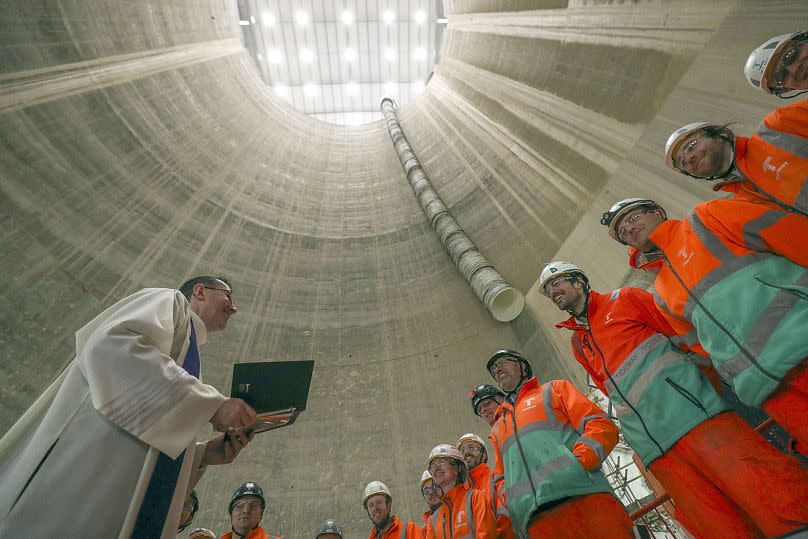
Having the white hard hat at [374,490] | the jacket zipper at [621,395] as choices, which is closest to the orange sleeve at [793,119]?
the jacket zipper at [621,395]

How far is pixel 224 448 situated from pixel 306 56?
18761 mm

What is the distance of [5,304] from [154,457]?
3253mm

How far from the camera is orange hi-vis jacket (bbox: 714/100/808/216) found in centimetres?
168

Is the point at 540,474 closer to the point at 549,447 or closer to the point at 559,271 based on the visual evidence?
the point at 549,447

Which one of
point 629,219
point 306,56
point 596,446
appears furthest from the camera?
point 306,56

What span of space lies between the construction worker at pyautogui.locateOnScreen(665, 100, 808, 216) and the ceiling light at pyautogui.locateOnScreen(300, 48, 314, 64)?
18188mm

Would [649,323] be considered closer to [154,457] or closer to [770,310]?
[770,310]

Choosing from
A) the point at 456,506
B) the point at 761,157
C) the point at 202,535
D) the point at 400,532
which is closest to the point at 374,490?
the point at 400,532

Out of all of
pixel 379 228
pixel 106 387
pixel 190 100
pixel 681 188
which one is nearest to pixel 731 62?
pixel 681 188

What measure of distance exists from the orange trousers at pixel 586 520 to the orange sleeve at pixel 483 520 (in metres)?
0.66

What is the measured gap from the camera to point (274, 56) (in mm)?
16750

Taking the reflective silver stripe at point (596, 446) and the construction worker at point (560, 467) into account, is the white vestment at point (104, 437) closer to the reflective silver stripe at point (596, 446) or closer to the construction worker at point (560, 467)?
the construction worker at point (560, 467)

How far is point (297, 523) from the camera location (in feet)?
13.5

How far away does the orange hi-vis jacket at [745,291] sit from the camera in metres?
1.57
